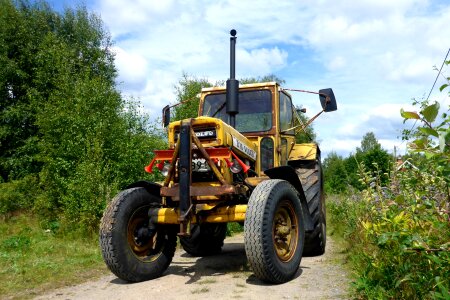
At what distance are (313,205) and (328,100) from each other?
1.63m

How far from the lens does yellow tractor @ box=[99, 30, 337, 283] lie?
5223mm

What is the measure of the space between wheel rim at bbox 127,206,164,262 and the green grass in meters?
0.84

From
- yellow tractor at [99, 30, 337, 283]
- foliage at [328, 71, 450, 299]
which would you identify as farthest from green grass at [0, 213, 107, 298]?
foliage at [328, 71, 450, 299]

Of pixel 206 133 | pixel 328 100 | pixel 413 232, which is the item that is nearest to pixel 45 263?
pixel 206 133

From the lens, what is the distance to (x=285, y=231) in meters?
5.65

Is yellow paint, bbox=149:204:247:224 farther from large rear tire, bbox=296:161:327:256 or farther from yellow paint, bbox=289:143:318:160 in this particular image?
yellow paint, bbox=289:143:318:160

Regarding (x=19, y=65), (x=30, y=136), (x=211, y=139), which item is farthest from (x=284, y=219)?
(x=19, y=65)

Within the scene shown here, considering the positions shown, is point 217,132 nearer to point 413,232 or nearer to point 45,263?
point 413,232

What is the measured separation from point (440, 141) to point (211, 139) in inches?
166

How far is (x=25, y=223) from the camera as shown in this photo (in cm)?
1225

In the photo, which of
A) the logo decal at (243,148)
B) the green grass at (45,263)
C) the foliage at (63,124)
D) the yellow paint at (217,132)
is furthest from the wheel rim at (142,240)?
the foliage at (63,124)

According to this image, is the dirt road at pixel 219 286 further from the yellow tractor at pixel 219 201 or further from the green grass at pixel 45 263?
the green grass at pixel 45 263

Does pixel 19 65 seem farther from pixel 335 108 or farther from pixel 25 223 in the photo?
pixel 335 108

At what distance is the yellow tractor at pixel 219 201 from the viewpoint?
5223 millimetres
